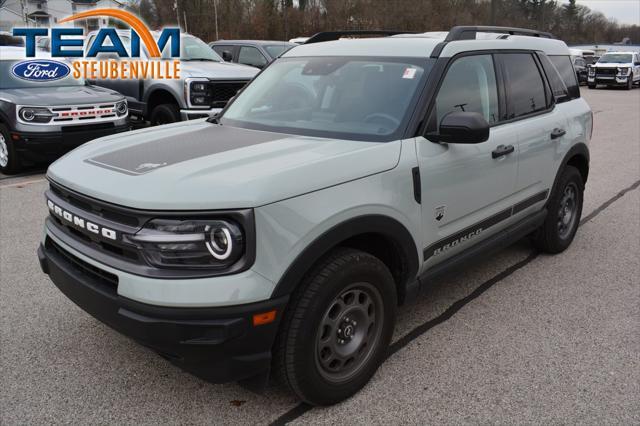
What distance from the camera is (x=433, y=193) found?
10.3 feet

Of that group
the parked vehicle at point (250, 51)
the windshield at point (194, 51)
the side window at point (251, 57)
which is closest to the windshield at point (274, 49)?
the parked vehicle at point (250, 51)

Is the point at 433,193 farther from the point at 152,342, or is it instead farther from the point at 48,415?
the point at 48,415

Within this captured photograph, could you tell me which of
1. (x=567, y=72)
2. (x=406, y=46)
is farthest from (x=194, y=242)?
(x=567, y=72)

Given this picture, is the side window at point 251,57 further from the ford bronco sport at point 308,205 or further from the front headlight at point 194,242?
the front headlight at point 194,242

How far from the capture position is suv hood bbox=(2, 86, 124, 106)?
7.71 meters

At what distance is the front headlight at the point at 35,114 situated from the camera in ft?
24.8

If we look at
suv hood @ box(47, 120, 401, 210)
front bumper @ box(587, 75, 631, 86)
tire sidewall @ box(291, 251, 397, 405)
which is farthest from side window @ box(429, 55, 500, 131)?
front bumper @ box(587, 75, 631, 86)

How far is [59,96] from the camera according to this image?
802 cm

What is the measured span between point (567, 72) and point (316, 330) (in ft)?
12.2

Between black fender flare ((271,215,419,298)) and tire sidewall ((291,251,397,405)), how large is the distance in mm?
143

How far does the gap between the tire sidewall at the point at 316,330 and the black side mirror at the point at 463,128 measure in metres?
0.81

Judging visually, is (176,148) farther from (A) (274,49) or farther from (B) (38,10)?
(B) (38,10)

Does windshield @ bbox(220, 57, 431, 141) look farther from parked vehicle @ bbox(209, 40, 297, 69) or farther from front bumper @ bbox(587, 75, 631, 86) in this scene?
front bumper @ bbox(587, 75, 631, 86)

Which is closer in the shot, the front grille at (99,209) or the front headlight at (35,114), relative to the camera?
the front grille at (99,209)
